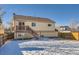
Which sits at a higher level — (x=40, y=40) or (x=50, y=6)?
(x=50, y=6)

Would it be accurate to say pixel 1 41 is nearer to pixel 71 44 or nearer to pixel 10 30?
pixel 10 30

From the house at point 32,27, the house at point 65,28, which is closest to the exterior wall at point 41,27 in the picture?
the house at point 32,27

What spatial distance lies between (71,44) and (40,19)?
536 millimetres

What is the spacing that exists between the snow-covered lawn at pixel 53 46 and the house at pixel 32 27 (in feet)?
0.31

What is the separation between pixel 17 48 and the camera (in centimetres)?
428

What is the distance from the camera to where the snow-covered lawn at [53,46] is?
426 centimetres

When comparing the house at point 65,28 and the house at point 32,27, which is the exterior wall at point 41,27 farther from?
the house at point 65,28

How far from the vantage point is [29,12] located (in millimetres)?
4270

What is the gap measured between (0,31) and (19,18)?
1.01 ft

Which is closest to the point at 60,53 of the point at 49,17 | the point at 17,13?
the point at 49,17

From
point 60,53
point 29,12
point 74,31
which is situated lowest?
point 60,53

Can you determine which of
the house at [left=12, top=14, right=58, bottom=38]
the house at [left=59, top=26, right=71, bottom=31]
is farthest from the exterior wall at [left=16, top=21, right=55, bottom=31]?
the house at [left=59, top=26, right=71, bottom=31]

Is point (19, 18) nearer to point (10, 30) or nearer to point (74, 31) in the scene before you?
point (10, 30)

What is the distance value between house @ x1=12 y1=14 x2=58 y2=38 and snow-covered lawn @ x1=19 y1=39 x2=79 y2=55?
10cm
